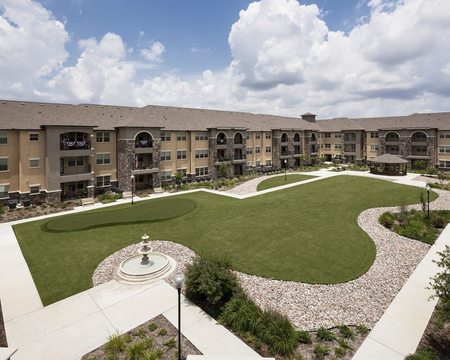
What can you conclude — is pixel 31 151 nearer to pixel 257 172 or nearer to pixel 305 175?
pixel 257 172

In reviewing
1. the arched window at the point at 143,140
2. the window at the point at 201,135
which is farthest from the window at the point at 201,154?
the arched window at the point at 143,140

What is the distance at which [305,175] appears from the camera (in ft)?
178

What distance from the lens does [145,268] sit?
661 inches

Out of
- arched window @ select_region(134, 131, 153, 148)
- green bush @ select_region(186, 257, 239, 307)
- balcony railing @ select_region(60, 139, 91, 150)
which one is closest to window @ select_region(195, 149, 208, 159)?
arched window @ select_region(134, 131, 153, 148)

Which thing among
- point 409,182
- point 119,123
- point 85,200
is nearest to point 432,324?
point 85,200

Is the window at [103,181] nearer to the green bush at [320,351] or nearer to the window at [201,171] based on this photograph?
the window at [201,171]

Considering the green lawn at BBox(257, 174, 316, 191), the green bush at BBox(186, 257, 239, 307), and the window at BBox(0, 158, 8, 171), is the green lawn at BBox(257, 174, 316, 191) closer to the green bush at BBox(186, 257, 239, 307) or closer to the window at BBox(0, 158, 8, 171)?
the green bush at BBox(186, 257, 239, 307)

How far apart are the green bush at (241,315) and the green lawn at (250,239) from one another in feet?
13.1

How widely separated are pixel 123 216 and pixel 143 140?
16527 mm

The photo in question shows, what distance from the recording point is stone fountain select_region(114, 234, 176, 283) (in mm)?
15679

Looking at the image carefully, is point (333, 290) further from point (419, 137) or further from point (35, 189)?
point (419, 137)

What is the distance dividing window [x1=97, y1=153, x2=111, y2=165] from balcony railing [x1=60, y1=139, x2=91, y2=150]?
8.23 ft

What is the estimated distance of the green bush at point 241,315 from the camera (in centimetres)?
1162

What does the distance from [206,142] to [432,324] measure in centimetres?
4288
